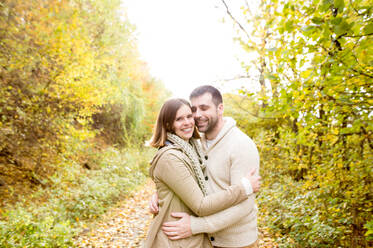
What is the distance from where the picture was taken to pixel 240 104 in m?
8.04

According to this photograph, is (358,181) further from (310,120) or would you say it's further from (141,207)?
(141,207)

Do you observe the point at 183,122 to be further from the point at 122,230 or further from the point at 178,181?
the point at 122,230

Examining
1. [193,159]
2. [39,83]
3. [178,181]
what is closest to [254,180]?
[193,159]

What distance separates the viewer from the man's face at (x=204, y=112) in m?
2.41

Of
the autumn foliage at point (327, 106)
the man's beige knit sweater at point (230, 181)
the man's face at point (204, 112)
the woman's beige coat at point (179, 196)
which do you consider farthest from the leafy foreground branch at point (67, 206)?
the autumn foliage at point (327, 106)

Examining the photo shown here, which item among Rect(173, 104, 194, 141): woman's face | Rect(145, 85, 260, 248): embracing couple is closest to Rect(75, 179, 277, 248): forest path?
Rect(145, 85, 260, 248): embracing couple

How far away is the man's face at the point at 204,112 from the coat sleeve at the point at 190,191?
0.55 m

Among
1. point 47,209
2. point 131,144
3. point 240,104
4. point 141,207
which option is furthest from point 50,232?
point 131,144

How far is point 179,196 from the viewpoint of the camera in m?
1.96

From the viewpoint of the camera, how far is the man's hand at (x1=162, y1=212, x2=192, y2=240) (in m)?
1.94

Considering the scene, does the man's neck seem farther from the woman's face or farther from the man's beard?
the woman's face

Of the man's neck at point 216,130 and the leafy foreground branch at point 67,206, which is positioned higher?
the man's neck at point 216,130

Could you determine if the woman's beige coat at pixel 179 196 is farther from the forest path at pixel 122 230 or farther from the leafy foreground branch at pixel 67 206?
the leafy foreground branch at pixel 67 206

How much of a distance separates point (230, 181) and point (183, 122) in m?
0.64
